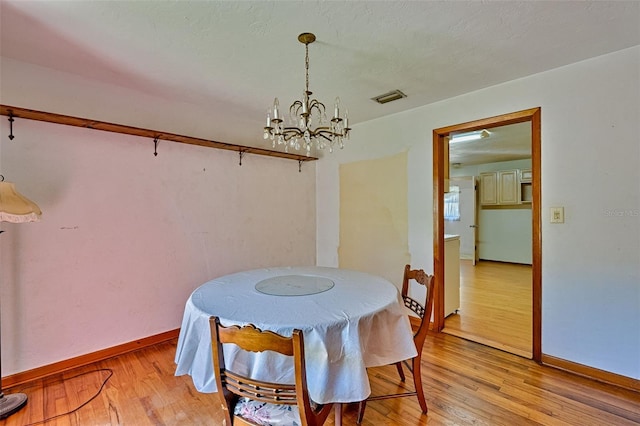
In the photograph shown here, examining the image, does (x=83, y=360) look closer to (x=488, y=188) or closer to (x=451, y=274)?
(x=451, y=274)

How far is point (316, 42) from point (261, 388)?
191cm

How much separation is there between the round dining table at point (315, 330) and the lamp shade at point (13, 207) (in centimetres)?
116

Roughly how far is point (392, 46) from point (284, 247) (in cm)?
255

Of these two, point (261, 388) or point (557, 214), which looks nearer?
point (261, 388)

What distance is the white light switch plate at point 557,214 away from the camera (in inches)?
89.3

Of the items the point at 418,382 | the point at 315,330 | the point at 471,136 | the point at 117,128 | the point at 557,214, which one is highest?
the point at 471,136

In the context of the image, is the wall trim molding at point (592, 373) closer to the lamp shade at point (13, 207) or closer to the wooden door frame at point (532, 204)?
the wooden door frame at point (532, 204)

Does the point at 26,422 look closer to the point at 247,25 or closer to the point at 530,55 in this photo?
the point at 247,25

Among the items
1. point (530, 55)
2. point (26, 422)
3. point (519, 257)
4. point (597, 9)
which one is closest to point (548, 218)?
point (530, 55)

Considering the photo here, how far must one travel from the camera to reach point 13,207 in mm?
1747

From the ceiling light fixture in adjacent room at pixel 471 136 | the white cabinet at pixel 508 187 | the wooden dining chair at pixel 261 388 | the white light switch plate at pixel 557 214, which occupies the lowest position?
the wooden dining chair at pixel 261 388

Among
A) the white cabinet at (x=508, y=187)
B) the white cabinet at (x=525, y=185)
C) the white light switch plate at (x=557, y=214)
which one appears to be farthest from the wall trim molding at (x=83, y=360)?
the white cabinet at (x=525, y=185)

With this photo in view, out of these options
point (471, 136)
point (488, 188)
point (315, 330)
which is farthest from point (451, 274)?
point (488, 188)

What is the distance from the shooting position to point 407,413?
177 centimetres
